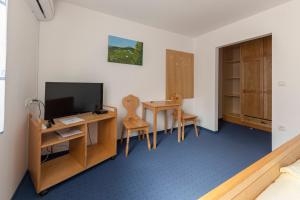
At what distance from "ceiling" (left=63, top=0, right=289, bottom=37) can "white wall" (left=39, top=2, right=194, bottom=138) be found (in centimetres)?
20

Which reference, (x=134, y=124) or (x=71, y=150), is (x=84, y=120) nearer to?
(x=71, y=150)

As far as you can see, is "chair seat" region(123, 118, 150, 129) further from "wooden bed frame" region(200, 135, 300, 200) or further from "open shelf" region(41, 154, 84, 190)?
"wooden bed frame" region(200, 135, 300, 200)

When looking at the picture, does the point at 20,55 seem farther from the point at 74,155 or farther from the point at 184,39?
the point at 184,39

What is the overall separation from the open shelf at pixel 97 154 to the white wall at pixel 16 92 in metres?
0.77

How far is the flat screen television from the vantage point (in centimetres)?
180

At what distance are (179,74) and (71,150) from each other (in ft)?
9.28

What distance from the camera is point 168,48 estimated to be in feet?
11.8

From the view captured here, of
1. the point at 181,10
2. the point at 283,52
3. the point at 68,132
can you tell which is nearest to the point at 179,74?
the point at 181,10

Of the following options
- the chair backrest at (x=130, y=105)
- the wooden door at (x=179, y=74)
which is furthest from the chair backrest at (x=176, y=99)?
the chair backrest at (x=130, y=105)

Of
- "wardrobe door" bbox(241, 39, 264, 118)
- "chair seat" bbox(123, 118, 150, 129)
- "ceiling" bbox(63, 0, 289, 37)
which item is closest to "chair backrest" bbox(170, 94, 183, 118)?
"chair seat" bbox(123, 118, 150, 129)

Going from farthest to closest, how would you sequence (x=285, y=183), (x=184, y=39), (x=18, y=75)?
(x=184, y=39)
(x=18, y=75)
(x=285, y=183)

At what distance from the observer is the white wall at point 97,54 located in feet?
7.59

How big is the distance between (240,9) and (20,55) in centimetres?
326

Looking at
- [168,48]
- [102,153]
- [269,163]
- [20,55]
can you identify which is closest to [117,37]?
[168,48]
